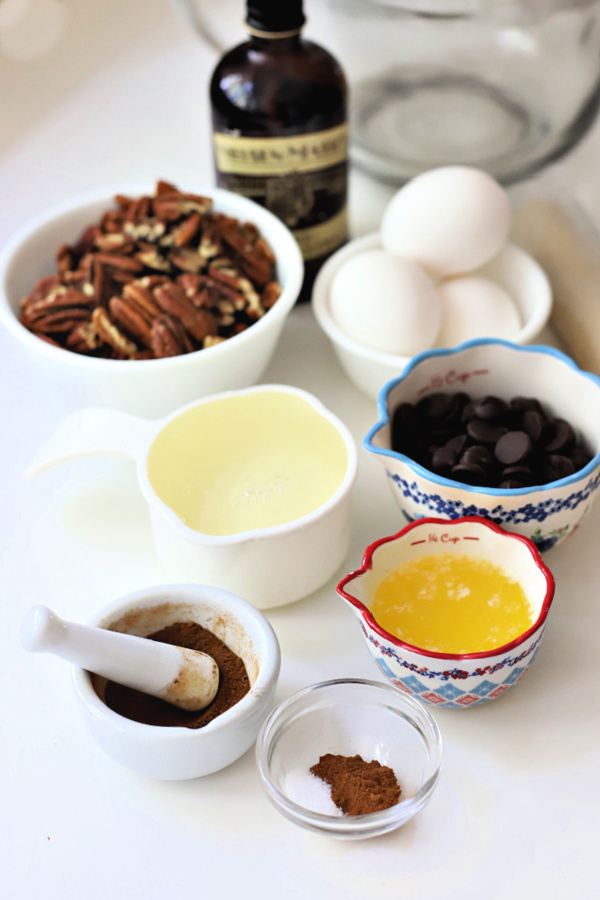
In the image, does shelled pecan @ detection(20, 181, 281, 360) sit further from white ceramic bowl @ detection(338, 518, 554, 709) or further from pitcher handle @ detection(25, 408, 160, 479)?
white ceramic bowl @ detection(338, 518, 554, 709)

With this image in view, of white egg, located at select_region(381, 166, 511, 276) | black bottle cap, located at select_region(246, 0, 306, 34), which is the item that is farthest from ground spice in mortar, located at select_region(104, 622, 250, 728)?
black bottle cap, located at select_region(246, 0, 306, 34)

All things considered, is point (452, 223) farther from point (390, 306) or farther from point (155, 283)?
point (155, 283)

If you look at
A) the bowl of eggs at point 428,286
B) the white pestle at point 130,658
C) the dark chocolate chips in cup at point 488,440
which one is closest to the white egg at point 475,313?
the bowl of eggs at point 428,286

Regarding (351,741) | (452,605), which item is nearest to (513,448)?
(452,605)

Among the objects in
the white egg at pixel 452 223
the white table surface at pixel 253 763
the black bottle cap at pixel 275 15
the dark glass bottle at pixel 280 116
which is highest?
the black bottle cap at pixel 275 15

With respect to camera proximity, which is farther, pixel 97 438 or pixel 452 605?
Result: pixel 97 438

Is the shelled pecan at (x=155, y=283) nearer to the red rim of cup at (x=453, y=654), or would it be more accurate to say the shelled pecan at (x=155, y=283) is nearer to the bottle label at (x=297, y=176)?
the bottle label at (x=297, y=176)
